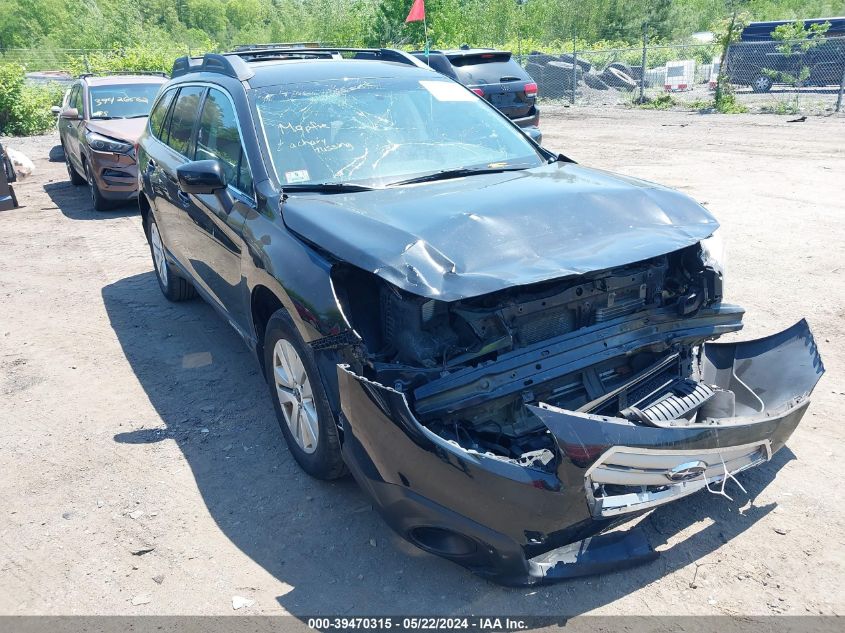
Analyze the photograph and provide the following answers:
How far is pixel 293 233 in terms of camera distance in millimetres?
3393

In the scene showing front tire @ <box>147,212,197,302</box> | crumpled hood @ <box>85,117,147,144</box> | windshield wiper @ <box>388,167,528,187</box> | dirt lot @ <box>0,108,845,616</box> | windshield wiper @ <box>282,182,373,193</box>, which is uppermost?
windshield wiper @ <box>282,182,373,193</box>

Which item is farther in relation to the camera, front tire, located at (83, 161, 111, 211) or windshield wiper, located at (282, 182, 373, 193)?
front tire, located at (83, 161, 111, 211)

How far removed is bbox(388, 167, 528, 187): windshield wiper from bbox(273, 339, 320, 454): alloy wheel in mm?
1059

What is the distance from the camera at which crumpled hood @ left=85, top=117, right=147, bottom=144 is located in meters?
10.1

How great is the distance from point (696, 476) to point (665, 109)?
20.1m

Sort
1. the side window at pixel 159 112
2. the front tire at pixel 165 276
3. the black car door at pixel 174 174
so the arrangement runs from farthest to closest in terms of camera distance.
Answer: the front tire at pixel 165 276 < the side window at pixel 159 112 < the black car door at pixel 174 174

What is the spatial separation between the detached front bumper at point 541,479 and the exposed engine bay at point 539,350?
0.15m

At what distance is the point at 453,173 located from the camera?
3975 mm

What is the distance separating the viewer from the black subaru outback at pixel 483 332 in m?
2.61

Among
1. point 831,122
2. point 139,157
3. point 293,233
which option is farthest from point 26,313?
point 831,122

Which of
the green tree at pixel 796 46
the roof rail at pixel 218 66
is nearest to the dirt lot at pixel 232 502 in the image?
the roof rail at pixel 218 66

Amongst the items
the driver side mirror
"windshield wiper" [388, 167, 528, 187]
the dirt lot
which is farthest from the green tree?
the driver side mirror

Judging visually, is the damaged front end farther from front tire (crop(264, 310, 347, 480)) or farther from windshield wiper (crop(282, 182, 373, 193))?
windshield wiper (crop(282, 182, 373, 193))

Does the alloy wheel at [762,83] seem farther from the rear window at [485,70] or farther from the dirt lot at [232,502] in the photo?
the dirt lot at [232,502]
